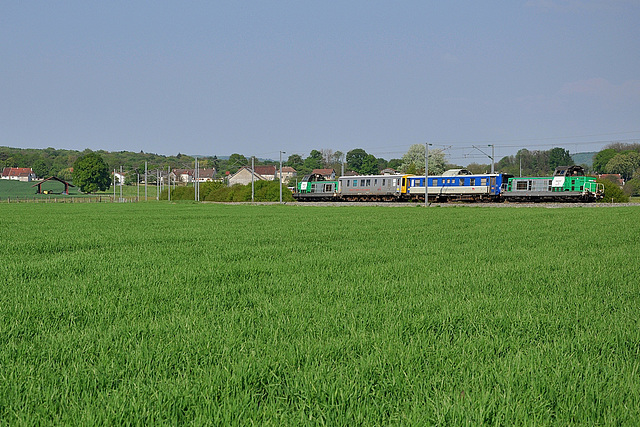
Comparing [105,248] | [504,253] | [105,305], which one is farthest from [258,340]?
[105,248]

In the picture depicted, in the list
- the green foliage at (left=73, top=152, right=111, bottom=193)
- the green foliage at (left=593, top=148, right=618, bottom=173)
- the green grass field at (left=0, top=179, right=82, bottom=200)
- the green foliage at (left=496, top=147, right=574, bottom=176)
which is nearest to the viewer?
the green grass field at (left=0, top=179, right=82, bottom=200)

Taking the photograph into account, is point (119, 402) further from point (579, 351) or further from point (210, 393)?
point (579, 351)

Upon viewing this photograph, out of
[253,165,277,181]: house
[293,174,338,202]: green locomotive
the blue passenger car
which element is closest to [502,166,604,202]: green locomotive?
the blue passenger car

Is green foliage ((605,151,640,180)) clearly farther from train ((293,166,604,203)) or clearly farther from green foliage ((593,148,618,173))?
train ((293,166,604,203))

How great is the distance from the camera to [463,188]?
193 feet

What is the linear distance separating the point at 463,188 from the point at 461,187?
235 millimetres

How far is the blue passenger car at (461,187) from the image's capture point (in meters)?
57.2

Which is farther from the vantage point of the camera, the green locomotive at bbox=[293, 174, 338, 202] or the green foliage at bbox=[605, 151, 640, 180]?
the green foliage at bbox=[605, 151, 640, 180]

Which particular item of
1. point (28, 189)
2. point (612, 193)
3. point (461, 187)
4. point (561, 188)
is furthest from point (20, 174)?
point (612, 193)

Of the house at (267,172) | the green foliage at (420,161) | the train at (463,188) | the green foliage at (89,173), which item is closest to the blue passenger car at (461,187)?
the train at (463,188)

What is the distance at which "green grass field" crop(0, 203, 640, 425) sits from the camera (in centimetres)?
318

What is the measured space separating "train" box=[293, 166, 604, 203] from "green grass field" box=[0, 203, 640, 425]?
4410cm

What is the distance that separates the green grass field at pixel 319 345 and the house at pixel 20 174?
8295 inches

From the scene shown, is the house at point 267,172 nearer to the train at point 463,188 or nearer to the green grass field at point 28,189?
the green grass field at point 28,189
